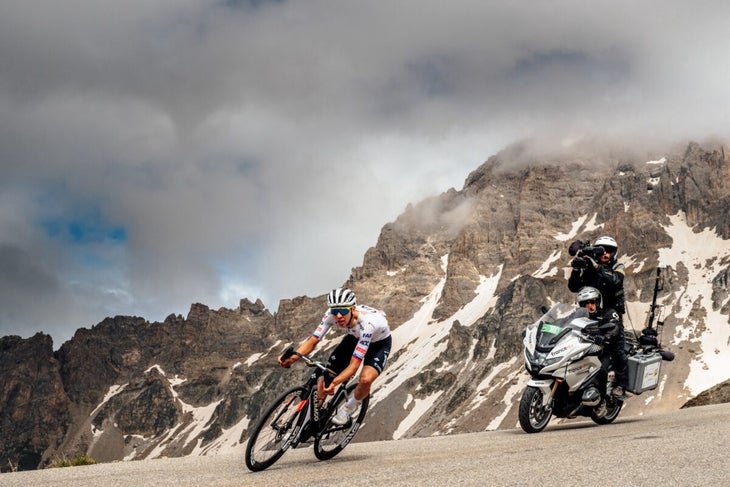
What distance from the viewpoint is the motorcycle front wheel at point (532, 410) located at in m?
11.5

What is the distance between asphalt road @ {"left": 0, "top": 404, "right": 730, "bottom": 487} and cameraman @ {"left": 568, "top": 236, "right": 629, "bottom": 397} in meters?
1.29

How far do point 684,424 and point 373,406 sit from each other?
191952 mm

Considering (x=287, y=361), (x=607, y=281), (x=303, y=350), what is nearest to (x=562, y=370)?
(x=607, y=281)

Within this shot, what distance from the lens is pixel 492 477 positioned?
7.09 meters

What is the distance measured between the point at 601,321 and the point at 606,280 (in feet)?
2.62

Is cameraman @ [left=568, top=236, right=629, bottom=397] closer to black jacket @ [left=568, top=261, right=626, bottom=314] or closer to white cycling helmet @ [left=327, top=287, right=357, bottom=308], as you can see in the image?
black jacket @ [left=568, top=261, right=626, bottom=314]

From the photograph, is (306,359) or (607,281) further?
(607,281)

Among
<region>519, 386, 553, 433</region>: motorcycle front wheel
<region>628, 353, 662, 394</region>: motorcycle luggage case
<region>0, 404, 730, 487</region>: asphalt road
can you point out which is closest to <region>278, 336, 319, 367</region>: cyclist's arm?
<region>0, 404, 730, 487</region>: asphalt road

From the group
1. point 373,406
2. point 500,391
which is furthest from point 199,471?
Answer: point 373,406

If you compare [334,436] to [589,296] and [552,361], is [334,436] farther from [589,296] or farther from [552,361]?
[589,296]

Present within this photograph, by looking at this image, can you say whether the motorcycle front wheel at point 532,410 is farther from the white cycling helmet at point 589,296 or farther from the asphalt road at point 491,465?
the white cycling helmet at point 589,296

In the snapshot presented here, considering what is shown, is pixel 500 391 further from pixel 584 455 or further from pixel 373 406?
pixel 584 455

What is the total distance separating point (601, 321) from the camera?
40.5ft

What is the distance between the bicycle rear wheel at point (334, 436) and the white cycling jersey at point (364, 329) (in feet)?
2.37
